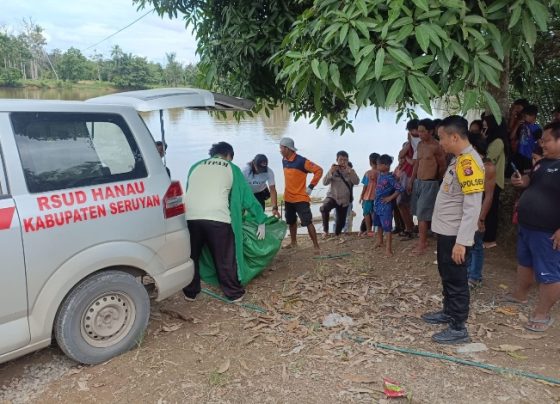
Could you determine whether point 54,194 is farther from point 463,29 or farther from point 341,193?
point 341,193

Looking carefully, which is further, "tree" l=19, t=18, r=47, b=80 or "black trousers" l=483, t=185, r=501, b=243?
"tree" l=19, t=18, r=47, b=80

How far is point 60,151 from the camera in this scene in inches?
104

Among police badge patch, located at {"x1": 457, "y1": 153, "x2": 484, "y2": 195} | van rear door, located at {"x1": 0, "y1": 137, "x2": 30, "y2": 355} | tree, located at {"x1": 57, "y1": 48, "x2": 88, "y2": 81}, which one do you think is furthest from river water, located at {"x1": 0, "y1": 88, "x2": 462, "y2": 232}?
tree, located at {"x1": 57, "y1": 48, "x2": 88, "y2": 81}

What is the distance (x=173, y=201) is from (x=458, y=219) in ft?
6.68

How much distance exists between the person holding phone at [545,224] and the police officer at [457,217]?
2.02 ft

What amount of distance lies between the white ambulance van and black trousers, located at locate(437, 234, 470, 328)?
193 cm

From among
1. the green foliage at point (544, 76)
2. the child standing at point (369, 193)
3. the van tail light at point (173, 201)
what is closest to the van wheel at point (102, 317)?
the van tail light at point (173, 201)

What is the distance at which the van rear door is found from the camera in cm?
234

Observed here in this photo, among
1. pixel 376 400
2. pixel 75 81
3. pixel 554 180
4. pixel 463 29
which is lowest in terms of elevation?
pixel 376 400

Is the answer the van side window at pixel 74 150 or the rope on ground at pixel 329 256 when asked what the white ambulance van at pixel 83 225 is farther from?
the rope on ground at pixel 329 256

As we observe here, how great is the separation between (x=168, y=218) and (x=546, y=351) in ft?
9.22

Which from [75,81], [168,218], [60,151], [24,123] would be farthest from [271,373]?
[75,81]

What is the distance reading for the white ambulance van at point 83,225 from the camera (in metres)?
2.43

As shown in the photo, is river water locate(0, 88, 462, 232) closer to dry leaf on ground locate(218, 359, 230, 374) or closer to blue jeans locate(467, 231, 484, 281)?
blue jeans locate(467, 231, 484, 281)
